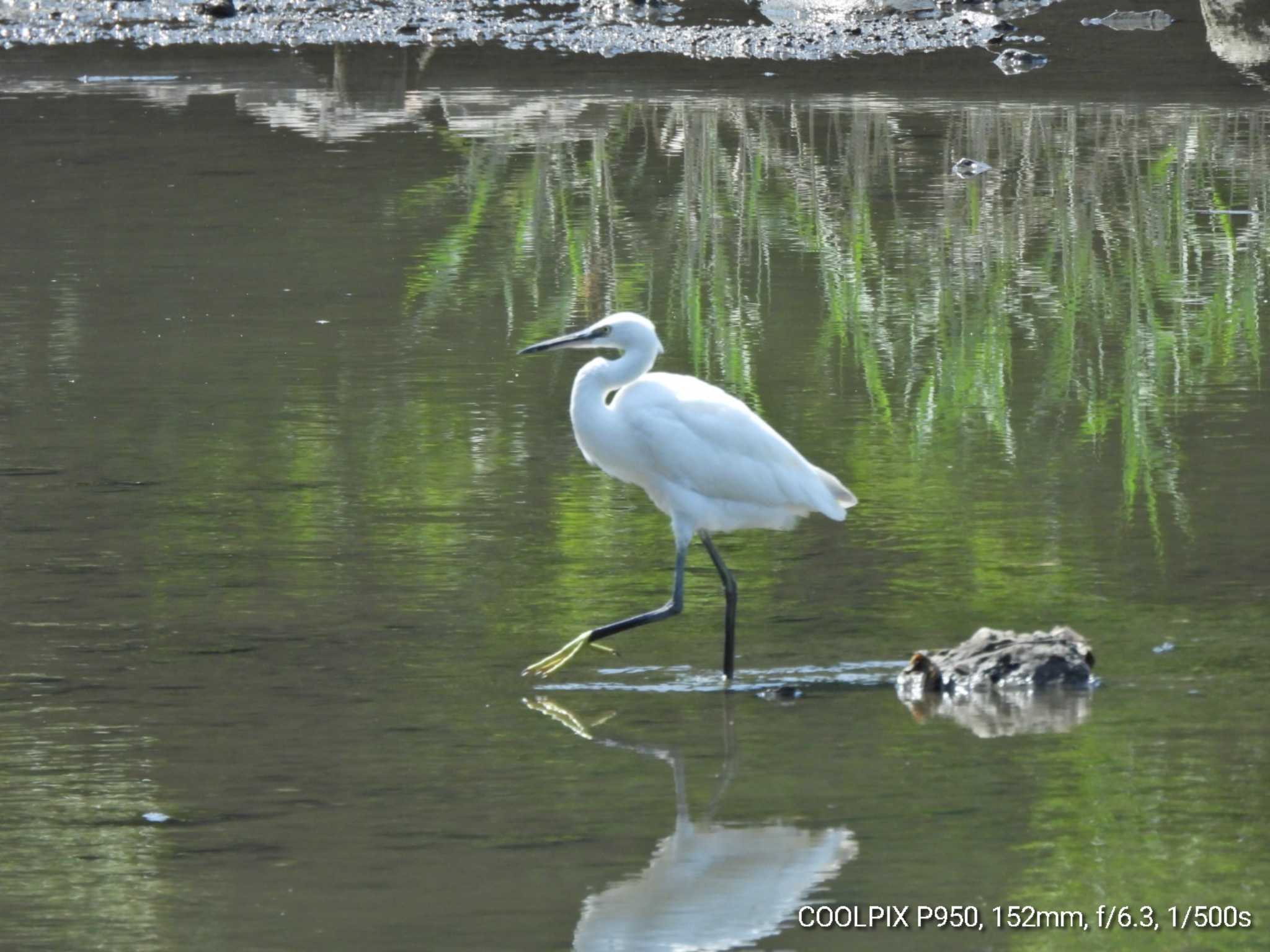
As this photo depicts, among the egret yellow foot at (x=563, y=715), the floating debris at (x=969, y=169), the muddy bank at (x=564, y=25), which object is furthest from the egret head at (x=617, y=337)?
the muddy bank at (x=564, y=25)

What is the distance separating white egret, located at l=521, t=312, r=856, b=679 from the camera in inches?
235

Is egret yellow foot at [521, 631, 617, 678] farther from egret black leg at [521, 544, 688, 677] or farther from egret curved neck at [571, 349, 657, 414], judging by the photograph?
egret curved neck at [571, 349, 657, 414]

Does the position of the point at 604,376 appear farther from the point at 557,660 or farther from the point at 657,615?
the point at 557,660

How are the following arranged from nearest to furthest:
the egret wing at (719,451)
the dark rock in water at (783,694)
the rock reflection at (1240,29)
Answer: the dark rock in water at (783,694) < the egret wing at (719,451) < the rock reflection at (1240,29)

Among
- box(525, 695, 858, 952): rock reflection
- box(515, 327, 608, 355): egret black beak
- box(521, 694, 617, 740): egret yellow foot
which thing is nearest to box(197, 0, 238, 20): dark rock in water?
box(515, 327, 608, 355): egret black beak

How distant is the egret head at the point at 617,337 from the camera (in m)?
6.00

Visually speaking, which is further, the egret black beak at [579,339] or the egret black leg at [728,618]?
the egret black beak at [579,339]

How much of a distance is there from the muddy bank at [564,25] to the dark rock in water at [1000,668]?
1167 centimetres

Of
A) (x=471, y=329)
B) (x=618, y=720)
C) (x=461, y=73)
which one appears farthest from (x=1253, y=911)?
(x=461, y=73)

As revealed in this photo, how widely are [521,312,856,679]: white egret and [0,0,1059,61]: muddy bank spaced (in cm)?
1088

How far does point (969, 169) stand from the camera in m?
12.3

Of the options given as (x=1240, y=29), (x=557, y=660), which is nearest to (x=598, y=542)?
(x=557, y=660)

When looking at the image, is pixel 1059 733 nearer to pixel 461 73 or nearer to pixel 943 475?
pixel 943 475

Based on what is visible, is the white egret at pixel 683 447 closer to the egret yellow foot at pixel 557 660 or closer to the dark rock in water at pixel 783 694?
the egret yellow foot at pixel 557 660
